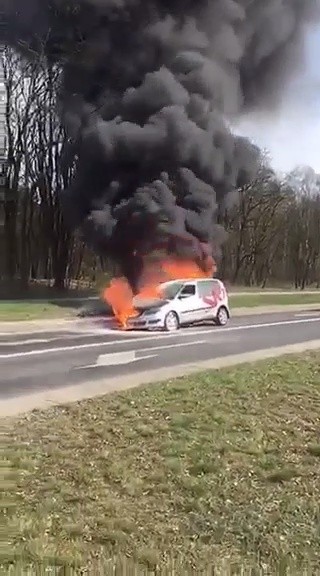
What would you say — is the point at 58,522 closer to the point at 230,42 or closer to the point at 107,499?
the point at 107,499

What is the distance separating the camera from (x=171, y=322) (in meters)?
18.2

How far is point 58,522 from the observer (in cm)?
423

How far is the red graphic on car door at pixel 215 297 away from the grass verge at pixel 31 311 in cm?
484

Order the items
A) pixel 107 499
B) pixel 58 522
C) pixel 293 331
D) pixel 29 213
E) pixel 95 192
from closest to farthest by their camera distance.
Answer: pixel 58 522
pixel 107 499
pixel 293 331
pixel 95 192
pixel 29 213

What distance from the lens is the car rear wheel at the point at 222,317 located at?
65.4ft

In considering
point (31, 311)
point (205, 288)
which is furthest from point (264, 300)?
point (31, 311)

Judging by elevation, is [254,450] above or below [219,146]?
below

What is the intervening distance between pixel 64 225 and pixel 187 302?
14.5 metres

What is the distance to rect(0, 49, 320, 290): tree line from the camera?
72.3 feet

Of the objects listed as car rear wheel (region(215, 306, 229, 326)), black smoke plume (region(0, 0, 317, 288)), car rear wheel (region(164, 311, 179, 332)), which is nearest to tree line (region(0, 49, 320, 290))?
black smoke plume (region(0, 0, 317, 288))

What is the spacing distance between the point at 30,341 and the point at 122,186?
13.4m

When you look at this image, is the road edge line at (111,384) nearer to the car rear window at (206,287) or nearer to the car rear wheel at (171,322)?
the car rear wheel at (171,322)

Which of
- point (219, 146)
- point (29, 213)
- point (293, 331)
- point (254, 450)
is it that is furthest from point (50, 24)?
point (254, 450)

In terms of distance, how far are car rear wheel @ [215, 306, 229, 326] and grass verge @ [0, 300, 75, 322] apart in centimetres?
496
